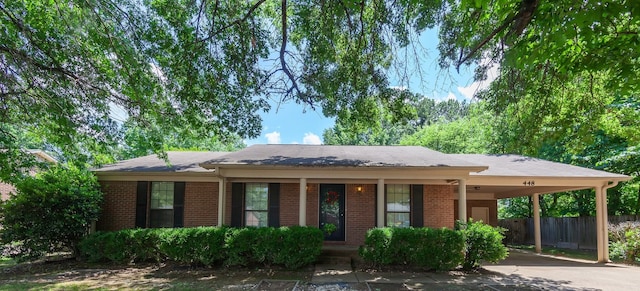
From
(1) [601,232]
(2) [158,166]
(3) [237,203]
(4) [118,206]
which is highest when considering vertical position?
(2) [158,166]

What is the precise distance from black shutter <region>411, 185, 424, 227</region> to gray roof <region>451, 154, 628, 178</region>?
171 centimetres

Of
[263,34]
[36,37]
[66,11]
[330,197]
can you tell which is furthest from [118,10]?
[330,197]

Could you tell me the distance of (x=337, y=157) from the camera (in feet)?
37.9

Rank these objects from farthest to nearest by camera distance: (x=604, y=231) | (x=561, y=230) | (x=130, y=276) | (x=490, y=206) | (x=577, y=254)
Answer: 1. (x=561, y=230)
2. (x=490, y=206)
3. (x=577, y=254)
4. (x=604, y=231)
5. (x=130, y=276)

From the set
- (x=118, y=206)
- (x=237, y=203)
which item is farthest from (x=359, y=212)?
(x=118, y=206)

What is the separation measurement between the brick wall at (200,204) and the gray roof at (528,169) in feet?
25.9

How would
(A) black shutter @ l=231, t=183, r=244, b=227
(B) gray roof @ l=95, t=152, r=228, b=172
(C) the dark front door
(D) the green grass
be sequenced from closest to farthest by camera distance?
(B) gray roof @ l=95, t=152, r=228, b=172 < (A) black shutter @ l=231, t=183, r=244, b=227 < (C) the dark front door < (D) the green grass

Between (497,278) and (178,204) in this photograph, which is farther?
(178,204)

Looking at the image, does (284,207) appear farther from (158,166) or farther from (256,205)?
(158,166)

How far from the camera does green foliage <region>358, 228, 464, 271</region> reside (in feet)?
30.6

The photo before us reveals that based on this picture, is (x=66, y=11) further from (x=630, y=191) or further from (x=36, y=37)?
(x=630, y=191)

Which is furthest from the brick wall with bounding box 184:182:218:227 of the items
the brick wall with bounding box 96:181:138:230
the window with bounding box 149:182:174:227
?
the brick wall with bounding box 96:181:138:230

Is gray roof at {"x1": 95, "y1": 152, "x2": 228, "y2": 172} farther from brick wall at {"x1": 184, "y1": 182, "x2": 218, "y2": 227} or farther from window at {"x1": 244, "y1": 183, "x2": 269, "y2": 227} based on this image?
window at {"x1": 244, "y1": 183, "x2": 269, "y2": 227}

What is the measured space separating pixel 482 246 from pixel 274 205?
616cm
